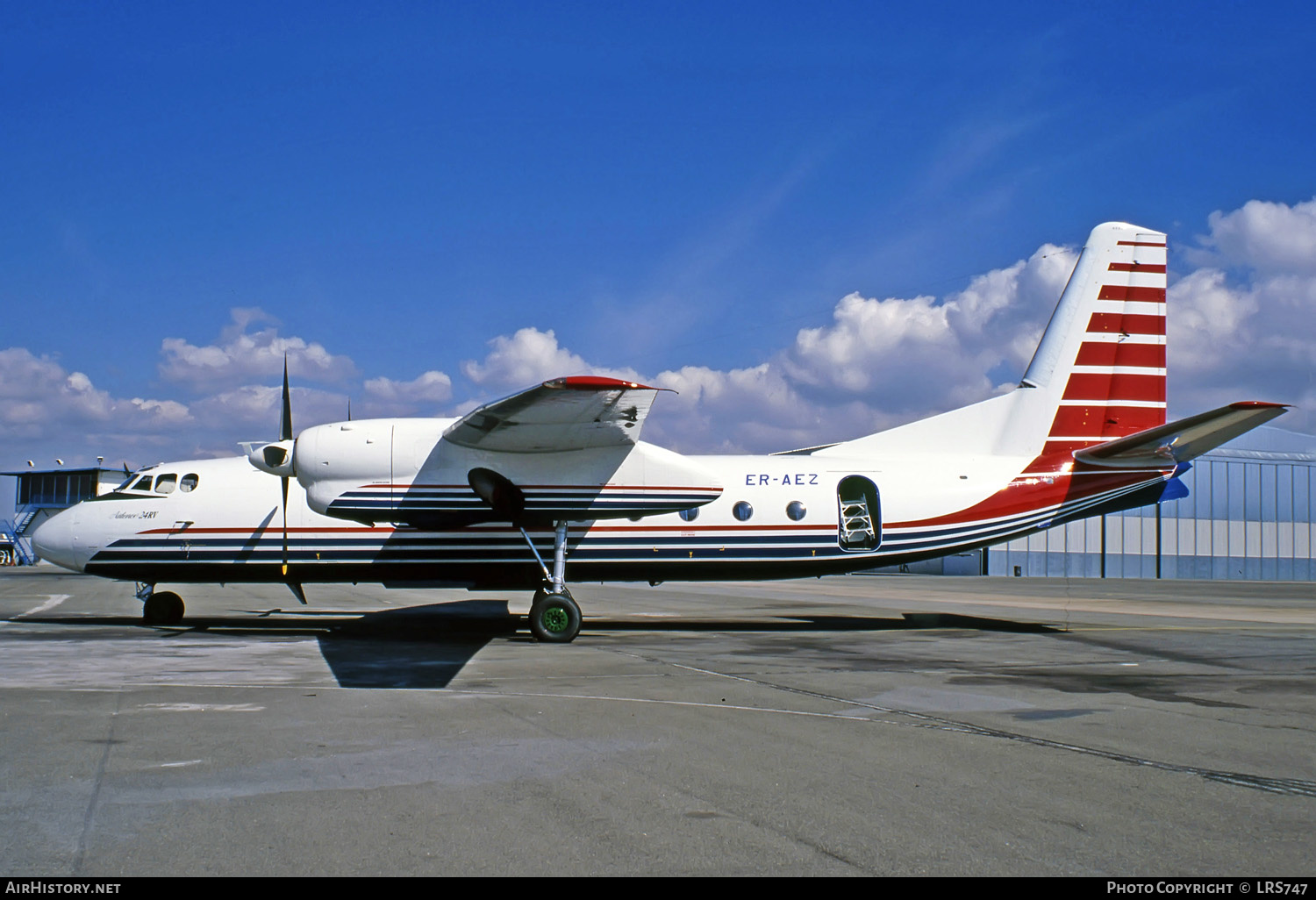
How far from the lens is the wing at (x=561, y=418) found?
11360mm

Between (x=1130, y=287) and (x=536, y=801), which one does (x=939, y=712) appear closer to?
(x=536, y=801)

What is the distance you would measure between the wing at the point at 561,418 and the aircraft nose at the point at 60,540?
750cm

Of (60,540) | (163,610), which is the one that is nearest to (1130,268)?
(163,610)

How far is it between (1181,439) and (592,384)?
34.6 ft

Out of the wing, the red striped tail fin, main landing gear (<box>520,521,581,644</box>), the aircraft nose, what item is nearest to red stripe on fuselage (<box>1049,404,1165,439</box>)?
the red striped tail fin

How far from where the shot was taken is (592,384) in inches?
428

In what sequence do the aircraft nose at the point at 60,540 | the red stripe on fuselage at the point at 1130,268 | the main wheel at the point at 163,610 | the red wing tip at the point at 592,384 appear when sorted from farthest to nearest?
1. the red stripe on fuselage at the point at 1130,268
2. the main wheel at the point at 163,610
3. the aircraft nose at the point at 60,540
4. the red wing tip at the point at 592,384

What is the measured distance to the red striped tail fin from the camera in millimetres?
17266

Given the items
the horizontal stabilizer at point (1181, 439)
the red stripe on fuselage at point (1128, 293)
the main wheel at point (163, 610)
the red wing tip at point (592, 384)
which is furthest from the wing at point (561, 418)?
the red stripe on fuselage at point (1128, 293)

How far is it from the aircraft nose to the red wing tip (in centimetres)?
1043

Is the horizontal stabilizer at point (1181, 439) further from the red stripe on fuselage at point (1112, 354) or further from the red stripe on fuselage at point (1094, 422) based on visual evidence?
the red stripe on fuselage at point (1112, 354)

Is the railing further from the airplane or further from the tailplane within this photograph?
the tailplane
